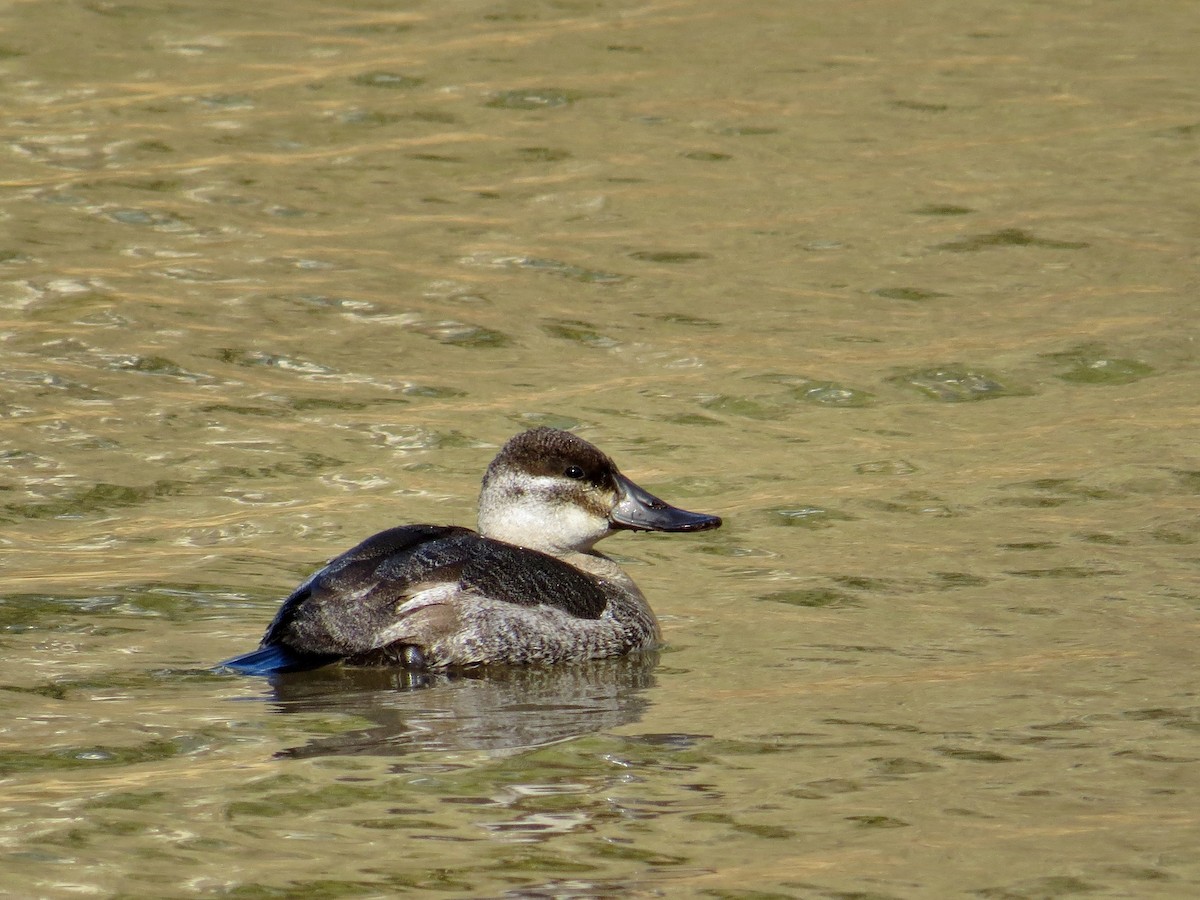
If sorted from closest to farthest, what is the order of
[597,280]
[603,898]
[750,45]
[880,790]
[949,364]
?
[603,898]
[880,790]
[949,364]
[597,280]
[750,45]

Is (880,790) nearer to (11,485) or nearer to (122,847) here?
(122,847)

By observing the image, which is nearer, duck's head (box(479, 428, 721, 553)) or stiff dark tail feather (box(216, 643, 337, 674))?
stiff dark tail feather (box(216, 643, 337, 674))

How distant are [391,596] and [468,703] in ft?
1.78

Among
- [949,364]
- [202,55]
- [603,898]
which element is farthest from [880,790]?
[202,55]

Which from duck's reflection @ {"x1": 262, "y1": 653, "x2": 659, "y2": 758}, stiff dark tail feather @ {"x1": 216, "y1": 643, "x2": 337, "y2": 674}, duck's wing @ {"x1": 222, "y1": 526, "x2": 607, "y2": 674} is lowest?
duck's reflection @ {"x1": 262, "y1": 653, "x2": 659, "y2": 758}

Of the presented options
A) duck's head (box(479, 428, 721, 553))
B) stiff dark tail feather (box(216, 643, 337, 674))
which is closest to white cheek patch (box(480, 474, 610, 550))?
duck's head (box(479, 428, 721, 553))

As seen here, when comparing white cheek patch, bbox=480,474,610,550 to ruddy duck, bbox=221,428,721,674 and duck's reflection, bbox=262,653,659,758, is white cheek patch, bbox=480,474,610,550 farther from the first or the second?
duck's reflection, bbox=262,653,659,758

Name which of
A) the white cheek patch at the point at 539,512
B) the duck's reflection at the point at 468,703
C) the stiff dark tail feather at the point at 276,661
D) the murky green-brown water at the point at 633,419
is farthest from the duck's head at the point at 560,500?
the stiff dark tail feather at the point at 276,661

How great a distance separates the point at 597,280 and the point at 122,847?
25.7 feet

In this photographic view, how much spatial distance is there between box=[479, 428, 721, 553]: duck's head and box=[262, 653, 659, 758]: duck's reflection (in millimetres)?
828

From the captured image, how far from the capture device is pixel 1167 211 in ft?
47.0

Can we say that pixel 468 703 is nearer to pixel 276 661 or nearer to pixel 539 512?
pixel 276 661

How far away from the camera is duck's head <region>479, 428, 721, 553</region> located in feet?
27.9

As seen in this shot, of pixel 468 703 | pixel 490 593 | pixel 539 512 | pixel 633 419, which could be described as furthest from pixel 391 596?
pixel 633 419
